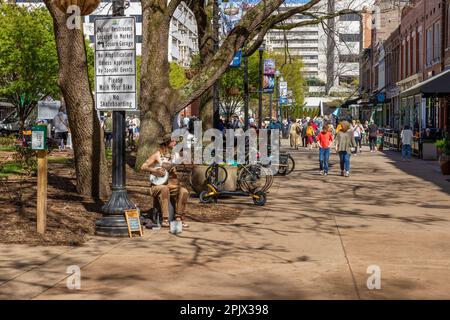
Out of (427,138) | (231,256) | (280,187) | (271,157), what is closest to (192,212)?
(231,256)

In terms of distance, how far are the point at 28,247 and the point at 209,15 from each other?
16147 mm

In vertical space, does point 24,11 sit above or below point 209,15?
above

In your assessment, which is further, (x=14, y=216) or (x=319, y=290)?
(x=14, y=216)

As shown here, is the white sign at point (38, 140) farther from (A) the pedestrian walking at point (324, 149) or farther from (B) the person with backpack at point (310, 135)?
(B) the person with backpack at point (310, 135)

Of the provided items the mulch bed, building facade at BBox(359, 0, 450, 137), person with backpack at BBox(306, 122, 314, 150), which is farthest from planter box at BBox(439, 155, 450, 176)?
person with backpack at BBox(306, 122, 314, 150)

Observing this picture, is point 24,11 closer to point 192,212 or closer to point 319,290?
point 192,212

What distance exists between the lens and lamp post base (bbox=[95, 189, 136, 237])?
1094cm

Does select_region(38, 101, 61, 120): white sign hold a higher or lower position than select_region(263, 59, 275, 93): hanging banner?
lower

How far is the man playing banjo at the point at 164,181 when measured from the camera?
11773 millimetres

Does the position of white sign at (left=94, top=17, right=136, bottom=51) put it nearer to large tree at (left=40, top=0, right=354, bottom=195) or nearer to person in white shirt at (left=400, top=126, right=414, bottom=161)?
large tree at (left=40, top=0, right=354, bottom=195)

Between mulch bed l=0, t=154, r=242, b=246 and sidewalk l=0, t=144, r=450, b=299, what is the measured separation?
43 centimetres

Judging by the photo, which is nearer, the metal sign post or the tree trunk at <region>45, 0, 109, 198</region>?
the metal sign post

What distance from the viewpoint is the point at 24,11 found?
45.7 meters

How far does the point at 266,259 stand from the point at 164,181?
3.06m
